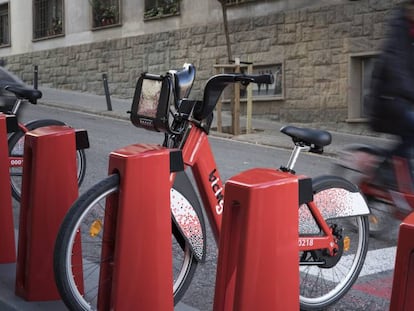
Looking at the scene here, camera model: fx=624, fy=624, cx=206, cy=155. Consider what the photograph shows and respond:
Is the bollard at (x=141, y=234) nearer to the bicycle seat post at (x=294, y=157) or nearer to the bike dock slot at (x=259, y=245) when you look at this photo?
the bike dock slot at (x=259, y=245)

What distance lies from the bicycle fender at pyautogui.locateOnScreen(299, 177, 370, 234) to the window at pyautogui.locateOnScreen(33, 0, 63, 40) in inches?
738

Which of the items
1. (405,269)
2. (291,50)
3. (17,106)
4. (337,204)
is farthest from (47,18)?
(405,269)

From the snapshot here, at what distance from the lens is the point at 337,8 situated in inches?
531

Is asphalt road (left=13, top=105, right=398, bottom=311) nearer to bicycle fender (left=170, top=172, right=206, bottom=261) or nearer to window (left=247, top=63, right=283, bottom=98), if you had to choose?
bicycle fender (left=170, top=172, right=206, bottom=261)

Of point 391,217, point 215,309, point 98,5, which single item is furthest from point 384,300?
point 98,5

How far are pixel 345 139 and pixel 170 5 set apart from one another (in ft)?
23.9

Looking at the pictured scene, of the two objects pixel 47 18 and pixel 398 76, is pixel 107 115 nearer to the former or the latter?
pixel 47 18

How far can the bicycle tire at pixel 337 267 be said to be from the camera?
12.4 ft

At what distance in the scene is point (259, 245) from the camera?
2.55 metres

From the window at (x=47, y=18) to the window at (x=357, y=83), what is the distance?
11.5 meters

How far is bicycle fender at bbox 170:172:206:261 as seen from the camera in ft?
11.3

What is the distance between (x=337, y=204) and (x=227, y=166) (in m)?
5.17

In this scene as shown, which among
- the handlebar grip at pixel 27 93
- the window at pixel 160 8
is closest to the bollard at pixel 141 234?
the handlebar grip at pixel 27 93

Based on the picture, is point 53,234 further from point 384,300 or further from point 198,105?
point 384,300
